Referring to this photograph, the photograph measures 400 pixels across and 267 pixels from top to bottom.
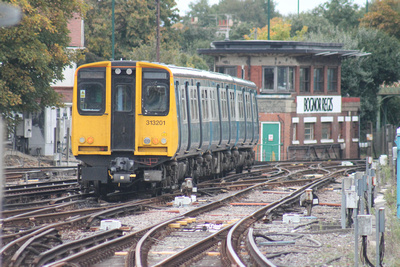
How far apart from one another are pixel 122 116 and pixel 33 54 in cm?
902

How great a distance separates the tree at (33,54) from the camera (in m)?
24.3

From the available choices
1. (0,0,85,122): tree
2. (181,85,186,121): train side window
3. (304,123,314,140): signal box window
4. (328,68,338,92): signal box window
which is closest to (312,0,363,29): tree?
(328,68,338,92): signal box window

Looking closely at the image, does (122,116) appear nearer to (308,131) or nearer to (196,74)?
(196,74)

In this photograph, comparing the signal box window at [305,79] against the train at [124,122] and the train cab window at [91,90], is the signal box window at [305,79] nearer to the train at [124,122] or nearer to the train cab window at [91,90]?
the train at [124,122]

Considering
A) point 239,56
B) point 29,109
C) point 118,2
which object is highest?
point 118,2

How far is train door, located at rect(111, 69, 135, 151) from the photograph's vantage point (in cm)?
1703

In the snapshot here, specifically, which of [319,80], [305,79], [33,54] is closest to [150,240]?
[33,54]

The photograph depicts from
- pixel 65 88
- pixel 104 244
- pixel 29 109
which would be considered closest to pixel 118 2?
pixel 65 88

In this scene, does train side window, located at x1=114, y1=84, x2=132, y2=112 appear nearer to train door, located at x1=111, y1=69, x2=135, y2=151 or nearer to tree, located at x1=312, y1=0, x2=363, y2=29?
train door, located at x1=111, y1=69, x2=135, y2=151

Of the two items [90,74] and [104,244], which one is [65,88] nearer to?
[90,74]

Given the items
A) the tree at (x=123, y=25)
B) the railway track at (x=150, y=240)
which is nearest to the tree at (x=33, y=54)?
the railway track at (x=150, y=240)

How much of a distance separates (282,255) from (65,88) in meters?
34.7

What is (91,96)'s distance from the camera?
1712cm

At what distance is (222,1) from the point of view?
419 feet
